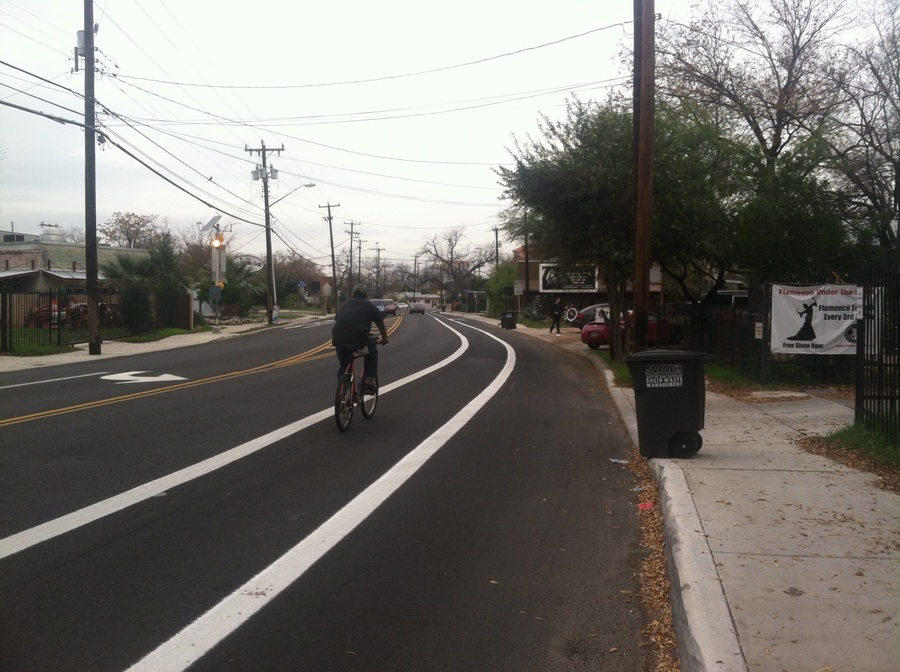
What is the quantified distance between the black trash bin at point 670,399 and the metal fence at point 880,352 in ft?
6.49

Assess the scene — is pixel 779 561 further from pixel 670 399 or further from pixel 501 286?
pixel 501 286

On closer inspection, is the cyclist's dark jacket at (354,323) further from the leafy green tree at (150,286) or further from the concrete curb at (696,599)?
the leafy green tree at (150,286)

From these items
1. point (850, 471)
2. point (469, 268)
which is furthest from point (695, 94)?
point (469, 268)

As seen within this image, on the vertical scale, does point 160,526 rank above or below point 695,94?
below

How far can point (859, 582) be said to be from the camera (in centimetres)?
511

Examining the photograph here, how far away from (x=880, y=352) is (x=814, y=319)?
5832 mm

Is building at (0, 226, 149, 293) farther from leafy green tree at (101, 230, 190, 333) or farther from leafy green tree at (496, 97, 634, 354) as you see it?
leafy green tree at (496, 97, 634, 354)

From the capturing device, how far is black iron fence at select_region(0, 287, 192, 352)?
25.4 meters

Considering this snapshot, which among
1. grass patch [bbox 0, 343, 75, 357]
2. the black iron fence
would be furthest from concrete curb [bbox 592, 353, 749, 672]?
the black iron fence

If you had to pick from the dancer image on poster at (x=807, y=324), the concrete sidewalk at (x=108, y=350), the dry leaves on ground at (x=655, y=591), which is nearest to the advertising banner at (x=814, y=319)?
the dancer image on poster at (x=807, y=324)

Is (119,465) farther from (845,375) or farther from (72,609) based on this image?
(845,375)

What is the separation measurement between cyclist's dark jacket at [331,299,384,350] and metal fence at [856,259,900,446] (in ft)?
19.3

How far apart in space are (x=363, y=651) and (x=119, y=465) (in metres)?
5.21

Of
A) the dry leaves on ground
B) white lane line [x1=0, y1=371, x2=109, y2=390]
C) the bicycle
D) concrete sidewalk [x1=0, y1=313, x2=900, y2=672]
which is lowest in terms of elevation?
the dry leaves on ground
